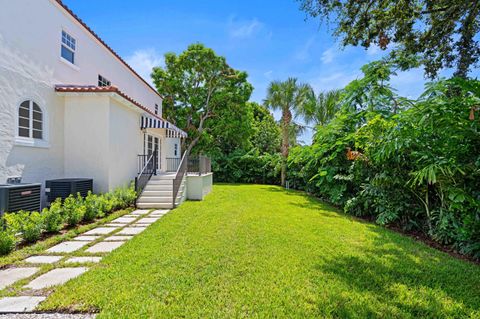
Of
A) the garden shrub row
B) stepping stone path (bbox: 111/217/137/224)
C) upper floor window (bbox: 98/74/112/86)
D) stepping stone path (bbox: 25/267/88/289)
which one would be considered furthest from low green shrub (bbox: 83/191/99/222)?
upper floor window (bbox: 98/74/112/86)

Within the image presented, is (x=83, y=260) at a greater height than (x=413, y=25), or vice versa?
(x=413, y=25)

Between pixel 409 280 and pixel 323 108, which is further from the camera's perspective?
pixel 323 108

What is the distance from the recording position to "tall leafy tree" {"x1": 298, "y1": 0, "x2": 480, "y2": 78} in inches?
279

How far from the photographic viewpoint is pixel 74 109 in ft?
37.8

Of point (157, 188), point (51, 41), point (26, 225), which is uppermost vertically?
point (51, 41)

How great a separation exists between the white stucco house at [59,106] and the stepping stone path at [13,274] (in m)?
5.11

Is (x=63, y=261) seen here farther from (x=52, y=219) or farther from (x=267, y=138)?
(x=267, y=138)

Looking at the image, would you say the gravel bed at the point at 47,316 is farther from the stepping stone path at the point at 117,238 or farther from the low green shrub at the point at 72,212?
the low green shrub at the point at 72,212

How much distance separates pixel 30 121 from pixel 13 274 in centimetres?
730

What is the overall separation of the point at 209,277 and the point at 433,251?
6936 mm

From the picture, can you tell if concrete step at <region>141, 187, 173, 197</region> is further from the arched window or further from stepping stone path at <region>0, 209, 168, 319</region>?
the arched window

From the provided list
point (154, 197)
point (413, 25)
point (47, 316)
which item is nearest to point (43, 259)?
point (47, 316)

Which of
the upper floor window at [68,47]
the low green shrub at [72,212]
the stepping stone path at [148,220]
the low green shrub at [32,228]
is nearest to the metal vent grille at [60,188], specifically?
the low green shrub at [72,212]

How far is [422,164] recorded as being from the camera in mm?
8414
